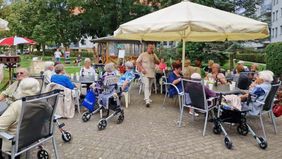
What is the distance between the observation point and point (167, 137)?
5.38 meters

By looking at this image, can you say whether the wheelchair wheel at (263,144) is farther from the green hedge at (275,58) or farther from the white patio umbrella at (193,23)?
the green hedge at (275,58)

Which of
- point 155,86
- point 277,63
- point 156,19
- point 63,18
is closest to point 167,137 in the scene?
point 156,19

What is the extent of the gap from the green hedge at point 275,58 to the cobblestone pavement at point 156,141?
564cm

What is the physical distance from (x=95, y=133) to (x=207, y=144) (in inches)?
81.5

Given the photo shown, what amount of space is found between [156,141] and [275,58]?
342 inches

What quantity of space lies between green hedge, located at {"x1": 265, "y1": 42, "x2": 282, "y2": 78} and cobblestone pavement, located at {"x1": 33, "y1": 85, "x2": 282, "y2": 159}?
564cm

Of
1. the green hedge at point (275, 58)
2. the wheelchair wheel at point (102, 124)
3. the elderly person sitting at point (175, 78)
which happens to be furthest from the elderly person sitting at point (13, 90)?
the green hedge at point (275, 58)

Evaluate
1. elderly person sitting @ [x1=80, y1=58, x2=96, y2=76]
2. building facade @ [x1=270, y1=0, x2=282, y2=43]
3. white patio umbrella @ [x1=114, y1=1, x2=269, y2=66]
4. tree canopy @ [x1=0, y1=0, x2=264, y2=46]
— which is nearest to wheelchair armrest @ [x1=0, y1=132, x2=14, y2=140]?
white patio umbrella @ [x1=114, y1=1, x2=269, y2=66]

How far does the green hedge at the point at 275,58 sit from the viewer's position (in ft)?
38.3

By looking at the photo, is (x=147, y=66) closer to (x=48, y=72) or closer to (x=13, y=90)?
(x=48, y=72)

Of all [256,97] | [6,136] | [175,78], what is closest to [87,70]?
[175,78]

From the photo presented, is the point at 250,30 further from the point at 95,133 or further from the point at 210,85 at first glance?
the point at 95,133

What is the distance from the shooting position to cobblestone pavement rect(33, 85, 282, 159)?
4.59m

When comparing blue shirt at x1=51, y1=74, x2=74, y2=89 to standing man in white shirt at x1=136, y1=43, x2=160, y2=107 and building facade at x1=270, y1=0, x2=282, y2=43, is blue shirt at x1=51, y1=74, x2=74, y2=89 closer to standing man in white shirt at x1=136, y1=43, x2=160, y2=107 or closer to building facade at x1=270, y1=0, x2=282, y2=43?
standing man in white shirt at x1=136, y1=43, x2=160, y2=107
